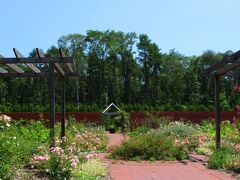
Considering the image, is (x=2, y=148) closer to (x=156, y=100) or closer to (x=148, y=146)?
(x=148, y=146)

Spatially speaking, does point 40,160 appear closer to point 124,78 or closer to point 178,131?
point 178,131

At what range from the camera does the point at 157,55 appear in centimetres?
7338

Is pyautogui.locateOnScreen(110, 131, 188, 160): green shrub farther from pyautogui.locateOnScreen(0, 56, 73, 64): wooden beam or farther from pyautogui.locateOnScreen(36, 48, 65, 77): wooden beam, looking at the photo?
pyautogui.locateOnScreen(0, 56, 73, 64): wooden beam

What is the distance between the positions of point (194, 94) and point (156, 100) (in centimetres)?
638

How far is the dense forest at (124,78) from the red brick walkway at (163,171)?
5211 cm

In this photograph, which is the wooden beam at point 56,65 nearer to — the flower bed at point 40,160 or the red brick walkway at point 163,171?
the flower bed at point 40,160

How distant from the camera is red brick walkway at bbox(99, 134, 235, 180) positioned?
9.95 m

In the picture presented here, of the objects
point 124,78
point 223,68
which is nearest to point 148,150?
point 223,68

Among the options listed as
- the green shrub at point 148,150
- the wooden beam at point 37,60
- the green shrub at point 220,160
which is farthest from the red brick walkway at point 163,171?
the wooden beam at point 37,60

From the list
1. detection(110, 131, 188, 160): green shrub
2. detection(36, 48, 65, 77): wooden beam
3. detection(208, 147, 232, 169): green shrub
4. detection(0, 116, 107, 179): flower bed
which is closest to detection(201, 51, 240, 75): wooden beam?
detection(208, 147, 232, 169): green shrub

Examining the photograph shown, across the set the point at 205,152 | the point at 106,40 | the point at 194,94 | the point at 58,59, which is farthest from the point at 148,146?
the point at 106,40

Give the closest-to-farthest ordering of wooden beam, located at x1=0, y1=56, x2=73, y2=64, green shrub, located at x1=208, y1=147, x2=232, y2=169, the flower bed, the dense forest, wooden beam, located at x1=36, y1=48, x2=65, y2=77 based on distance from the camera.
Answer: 1. the flower bed
2. green shrub, located at x1=208, y1=147, x2=232, y2=169
3. wooden beam, located at x1=36, y1=48, x2=65, y2=77
4. wooden beam, located at x1=0, y1=56, x2=73, y2=64
5. the dense forest

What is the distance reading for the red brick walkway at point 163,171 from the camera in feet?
32.7

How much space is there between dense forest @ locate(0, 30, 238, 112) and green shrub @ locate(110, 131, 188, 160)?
5070 cm
